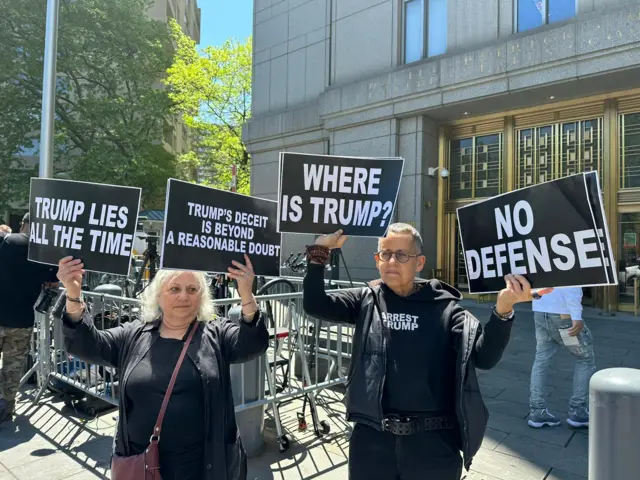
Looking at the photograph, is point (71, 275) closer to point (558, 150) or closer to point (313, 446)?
point (313, 446)

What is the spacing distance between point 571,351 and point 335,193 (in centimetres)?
319

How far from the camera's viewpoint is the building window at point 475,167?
1338 cm

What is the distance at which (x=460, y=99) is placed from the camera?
12219mm

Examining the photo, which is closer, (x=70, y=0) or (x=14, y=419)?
(x=14, y=419)

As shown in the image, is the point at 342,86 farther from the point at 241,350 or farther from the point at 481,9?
the point at 241,350

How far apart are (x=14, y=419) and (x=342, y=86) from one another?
12.5 meters

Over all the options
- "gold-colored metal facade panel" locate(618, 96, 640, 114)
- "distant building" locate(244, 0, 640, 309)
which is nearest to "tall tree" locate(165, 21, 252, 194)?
"distant building" locate(244, 0, 640, 309)

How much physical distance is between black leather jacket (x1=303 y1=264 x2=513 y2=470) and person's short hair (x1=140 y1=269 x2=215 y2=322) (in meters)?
0.57

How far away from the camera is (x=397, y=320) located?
2197 mm

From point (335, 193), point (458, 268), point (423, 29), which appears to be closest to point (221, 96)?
point (423, 29)

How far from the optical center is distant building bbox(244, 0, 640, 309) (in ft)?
35.6

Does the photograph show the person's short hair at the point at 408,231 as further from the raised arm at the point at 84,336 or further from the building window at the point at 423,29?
the building window at the point at 423,29

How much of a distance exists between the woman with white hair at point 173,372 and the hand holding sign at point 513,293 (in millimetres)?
1159

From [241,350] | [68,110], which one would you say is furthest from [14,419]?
[68,110]
